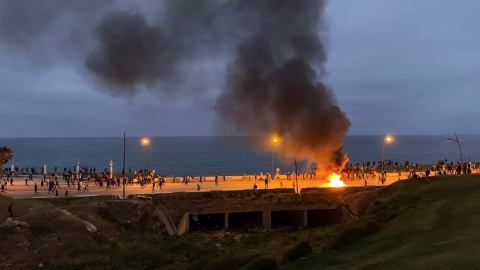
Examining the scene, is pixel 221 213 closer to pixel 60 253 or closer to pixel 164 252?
pixel 164 252

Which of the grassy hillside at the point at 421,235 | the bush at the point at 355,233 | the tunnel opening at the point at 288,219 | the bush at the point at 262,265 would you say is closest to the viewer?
the grassy hillside at the point at 421,235

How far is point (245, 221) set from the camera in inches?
1578

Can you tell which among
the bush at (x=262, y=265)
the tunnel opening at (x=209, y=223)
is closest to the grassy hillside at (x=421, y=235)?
the bush at (x=262, y=265)

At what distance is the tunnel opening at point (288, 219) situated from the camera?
39625mm

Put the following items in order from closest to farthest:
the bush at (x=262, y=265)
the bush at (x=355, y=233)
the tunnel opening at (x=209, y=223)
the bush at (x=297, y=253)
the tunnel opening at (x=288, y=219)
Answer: the bush at (x=262, y=265)
the bush at (x=297, y=253)
the bush at (x=355, y=233)
the tunnel opening at (x=209, y=223)
the tunnel opening at (x=288, y=219)

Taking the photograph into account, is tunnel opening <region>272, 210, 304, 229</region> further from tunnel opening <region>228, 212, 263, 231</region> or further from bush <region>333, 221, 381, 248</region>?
bush <region>333, 221, 381, 248</region>

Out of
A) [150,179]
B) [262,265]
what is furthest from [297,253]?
[150,179]

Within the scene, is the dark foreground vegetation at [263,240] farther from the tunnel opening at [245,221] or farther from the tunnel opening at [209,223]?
the tunnel opening at [209,223]

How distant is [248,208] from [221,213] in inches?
117

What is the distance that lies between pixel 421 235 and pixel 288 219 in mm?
26065

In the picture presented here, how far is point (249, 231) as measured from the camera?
35812 millimetres

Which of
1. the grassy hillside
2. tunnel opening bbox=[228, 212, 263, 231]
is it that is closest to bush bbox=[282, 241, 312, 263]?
the grassy hillside

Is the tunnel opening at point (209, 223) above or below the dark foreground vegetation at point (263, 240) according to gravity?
below

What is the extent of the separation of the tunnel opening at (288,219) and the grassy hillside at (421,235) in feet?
41.1
